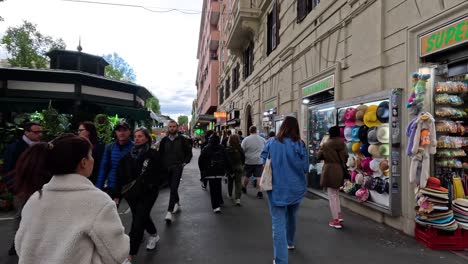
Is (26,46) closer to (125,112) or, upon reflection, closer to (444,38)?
(125,112)

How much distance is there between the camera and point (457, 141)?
4.51 meters

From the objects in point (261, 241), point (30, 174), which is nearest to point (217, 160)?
point (261, 241)

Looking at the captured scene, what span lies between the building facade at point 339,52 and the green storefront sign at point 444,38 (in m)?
0.06

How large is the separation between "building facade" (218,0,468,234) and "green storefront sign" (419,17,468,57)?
6cm

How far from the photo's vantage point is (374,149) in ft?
18.9

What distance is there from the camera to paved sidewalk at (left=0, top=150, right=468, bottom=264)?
394 centimetres

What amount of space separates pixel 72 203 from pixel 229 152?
599cm

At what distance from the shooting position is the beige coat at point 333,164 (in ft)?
Answer: 17.1

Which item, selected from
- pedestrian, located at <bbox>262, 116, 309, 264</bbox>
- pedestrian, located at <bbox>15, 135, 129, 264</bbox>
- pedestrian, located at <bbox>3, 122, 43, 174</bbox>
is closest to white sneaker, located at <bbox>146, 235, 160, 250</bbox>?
pedestrian, located at <bbox>262, 116, 309, 264</bbox>

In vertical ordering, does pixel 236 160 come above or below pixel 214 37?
below

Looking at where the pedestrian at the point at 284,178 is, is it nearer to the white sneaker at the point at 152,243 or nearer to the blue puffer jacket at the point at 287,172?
the blue puffer jacket at the point at 287,172

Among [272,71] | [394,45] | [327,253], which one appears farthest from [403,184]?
[272,71]

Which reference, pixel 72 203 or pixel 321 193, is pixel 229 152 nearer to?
pixel 321 193

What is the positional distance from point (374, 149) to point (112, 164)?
4536mm
